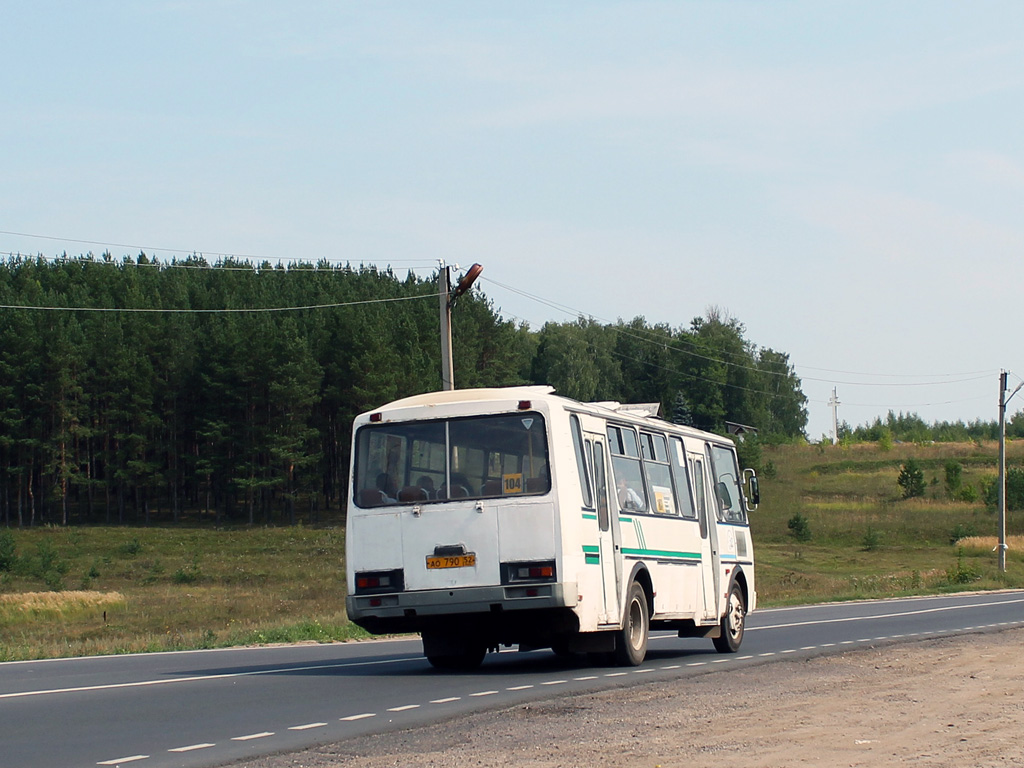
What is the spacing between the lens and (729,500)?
69.2 feet

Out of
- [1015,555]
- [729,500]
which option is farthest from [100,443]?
[729,500]

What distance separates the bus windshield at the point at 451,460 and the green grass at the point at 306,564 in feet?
26.9

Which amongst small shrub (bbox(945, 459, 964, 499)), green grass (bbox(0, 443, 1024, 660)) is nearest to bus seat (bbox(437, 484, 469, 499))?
green grass (bbox(0, 443, 1024, 660))

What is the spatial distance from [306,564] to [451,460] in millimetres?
58671

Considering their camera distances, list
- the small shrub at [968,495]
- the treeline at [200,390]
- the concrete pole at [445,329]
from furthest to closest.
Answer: the treeline at [200,390]
the small shrub at [968,495]
the concrete pole at [445,329]

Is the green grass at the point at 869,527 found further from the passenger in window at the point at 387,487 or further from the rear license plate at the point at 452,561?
the rear license plate at the point at 452,561

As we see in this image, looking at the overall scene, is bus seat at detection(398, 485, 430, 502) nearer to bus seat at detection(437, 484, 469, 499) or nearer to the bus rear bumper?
bus seat at detection(437, 484, 469, 499)

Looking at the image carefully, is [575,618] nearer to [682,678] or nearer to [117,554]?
[682,678]

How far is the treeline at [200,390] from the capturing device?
10094 cm

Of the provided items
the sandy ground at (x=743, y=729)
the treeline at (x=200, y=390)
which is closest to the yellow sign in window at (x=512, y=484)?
the sandy ground at (x=743, y=729)

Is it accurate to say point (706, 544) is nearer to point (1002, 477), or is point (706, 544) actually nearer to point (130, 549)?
point (1002, 477)

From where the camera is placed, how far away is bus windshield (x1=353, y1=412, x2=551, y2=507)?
50.6ft

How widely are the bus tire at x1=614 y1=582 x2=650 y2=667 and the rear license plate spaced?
2.22 m

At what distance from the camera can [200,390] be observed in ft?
347
